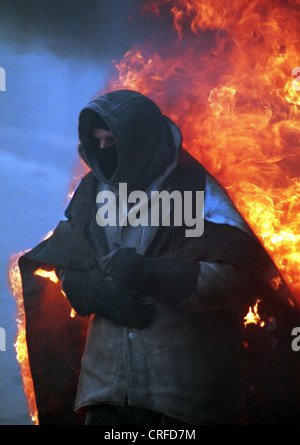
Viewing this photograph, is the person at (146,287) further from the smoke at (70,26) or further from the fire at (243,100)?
the smoke at (70,26)

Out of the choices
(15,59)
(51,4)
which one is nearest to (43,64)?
(15,59)

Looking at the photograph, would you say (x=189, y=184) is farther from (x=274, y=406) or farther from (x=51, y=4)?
(x=51, y=4)

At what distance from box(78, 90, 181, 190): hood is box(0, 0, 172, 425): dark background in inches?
31.0

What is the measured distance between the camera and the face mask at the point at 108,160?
2338 mm

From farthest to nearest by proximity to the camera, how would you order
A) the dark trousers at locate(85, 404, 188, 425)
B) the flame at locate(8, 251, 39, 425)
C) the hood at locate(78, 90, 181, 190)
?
1. the flame at locate(8, 251, 39, 425)
2. the hood at locate(78, 90, 181, 190)
3. the dark trousers at locate(85, 404, 188, 425)

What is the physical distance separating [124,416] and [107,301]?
0.51m

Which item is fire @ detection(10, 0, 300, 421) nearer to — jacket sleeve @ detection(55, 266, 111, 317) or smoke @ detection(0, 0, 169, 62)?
smoke @ detection(0, 0, 169, 62)

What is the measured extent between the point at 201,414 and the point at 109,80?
6.94 feet

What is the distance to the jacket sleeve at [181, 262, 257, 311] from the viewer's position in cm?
200

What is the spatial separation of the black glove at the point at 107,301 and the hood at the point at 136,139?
51 cm

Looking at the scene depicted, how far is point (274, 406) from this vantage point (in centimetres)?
228

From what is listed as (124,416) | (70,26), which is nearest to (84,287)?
(124,416)

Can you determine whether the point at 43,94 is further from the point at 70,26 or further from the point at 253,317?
the point at 253,317

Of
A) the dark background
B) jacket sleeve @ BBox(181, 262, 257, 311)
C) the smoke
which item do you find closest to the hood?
jacket sleeve @ BBox(181, 262, 257, 311)
